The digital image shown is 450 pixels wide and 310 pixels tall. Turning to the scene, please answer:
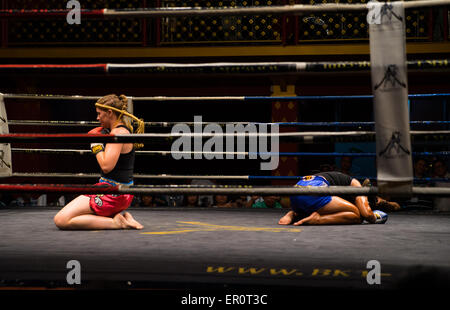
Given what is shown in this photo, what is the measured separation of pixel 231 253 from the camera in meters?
1.95

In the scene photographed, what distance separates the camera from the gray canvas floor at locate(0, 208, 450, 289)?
1.52 m

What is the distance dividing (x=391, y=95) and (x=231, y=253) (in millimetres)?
876

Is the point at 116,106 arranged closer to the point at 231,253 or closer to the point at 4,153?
the point at 4,153

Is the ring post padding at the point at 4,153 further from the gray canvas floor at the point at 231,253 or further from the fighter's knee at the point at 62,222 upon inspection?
the fighter's knee at the point at 62,222

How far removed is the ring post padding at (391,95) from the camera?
1487 millimetres

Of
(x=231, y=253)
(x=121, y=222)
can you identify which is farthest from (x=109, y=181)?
(x=231, y=253)

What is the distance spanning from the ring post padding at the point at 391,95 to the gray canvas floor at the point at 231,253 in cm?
33

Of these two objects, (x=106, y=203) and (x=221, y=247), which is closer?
(x=221, y=247)

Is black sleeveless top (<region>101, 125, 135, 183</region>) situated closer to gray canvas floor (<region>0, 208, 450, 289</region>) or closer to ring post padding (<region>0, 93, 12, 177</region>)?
gray canvas floor (<region>0, 208, 450, 289</region>)

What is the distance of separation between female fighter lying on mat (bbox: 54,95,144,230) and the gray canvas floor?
113 mm

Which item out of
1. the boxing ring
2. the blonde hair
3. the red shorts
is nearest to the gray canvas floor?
the boxing ring

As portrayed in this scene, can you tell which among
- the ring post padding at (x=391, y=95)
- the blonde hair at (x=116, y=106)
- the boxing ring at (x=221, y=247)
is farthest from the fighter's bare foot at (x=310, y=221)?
the ring post padding at (x=391, y=95)
